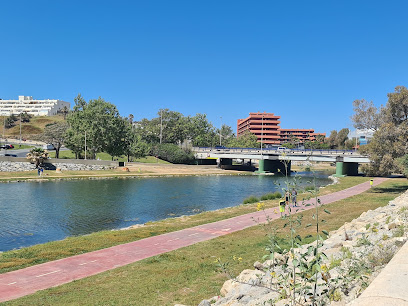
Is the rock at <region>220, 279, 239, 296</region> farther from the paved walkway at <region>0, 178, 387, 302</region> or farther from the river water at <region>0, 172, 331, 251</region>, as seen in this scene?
the river water at <region>0, 172, 331, 251</region>

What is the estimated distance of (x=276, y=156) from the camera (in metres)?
92.2

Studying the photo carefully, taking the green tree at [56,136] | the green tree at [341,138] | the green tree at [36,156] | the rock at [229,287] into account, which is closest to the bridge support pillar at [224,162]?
the green tree at [56,136]

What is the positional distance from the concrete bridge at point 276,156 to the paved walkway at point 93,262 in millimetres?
50663

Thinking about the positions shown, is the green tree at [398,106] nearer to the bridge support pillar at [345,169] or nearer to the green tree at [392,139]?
the green tree at [392,139]

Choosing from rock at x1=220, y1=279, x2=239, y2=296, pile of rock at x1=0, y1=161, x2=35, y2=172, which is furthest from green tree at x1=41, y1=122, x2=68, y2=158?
rock at x1=220, y1=279, x2=239, y2=296

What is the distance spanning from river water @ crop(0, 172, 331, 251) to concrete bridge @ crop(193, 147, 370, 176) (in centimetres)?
3142

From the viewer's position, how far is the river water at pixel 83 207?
25.6m

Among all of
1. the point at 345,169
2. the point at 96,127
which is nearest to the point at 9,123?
the point at 96,127

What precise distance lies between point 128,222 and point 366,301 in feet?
86.6

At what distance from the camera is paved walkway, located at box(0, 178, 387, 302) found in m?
12.9

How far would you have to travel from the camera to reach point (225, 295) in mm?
10234

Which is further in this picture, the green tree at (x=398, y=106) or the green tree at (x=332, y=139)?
the green tree at (x=332, y=139)

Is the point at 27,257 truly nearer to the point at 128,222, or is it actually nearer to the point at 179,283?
the point at 179,283

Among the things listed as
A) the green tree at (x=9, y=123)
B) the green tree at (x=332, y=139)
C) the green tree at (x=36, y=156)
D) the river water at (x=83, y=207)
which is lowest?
the river water at (x=83, y=207)
